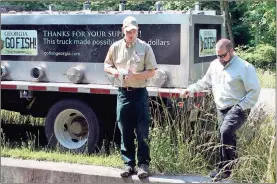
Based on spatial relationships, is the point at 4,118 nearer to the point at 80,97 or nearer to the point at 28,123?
the point at 28,123

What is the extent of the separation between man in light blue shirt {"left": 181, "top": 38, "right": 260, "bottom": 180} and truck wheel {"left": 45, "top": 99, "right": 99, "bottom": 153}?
204 cm

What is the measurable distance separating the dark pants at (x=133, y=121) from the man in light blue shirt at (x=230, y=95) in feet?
2.66

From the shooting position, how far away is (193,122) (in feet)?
21.3

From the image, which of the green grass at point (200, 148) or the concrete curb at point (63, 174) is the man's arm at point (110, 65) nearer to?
the green grass at point (200, 148)

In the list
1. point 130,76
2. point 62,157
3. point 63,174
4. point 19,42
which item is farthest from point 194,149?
point 19,42

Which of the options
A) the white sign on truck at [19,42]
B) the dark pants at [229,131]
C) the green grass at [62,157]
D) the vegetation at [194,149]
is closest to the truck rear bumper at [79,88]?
the vegetation at [194,149]

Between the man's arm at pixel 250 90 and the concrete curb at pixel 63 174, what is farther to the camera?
the concrete curb at pixel 63 174

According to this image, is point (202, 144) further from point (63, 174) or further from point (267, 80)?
point (267, 80)

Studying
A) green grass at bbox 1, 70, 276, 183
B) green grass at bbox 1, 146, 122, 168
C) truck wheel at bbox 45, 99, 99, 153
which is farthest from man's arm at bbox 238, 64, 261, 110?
truck wheel at bbox 45, 99, 99, 153

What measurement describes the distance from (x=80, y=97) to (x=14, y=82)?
1093mm

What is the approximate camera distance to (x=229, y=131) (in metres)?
5.59

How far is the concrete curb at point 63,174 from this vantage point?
19.3 feet

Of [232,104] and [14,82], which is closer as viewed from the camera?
[232,104]

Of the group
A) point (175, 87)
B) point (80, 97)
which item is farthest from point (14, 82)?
point (175, 87)
